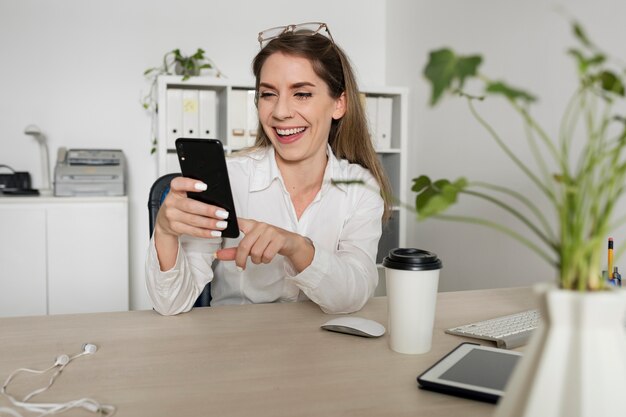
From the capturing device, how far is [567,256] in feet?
1.40

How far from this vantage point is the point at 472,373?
0.84 meters

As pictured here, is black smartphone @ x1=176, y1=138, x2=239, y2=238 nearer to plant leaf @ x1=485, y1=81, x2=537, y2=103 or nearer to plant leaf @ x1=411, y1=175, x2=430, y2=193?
plant leaf @ x1=411, y1=175, x2=430, y2=193

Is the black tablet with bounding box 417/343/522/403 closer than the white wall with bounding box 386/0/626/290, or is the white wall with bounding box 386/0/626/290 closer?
the black tablet with bounding box 417/343/522/403

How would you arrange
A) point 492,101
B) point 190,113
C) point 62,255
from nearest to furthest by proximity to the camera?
point 492,101
point 62,255
point 190,113

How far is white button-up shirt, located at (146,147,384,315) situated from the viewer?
A: 1276mm

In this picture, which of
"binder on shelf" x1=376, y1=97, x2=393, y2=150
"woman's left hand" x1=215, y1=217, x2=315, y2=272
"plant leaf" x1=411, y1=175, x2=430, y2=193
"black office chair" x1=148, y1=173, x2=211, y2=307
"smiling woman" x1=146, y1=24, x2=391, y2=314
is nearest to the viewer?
"plant leaf" x1=411, y1=175, x2=430, y2=193

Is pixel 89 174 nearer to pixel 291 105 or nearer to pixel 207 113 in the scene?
pixel 207 113

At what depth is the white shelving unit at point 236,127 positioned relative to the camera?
9.68ft

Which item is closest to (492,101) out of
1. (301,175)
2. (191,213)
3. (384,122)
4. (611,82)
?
(384,122)

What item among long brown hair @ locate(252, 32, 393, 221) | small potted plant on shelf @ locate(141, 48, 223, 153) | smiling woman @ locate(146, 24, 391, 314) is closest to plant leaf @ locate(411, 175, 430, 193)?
smiling woman @ locate(146, 24, 391, 314)

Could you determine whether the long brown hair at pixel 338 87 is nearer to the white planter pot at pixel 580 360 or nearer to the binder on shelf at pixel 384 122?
the white planter pot at pixel 580 360

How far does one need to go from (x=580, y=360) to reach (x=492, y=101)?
2.26 metres

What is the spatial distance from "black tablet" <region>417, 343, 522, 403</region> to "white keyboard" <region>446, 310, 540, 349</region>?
0.30 ft

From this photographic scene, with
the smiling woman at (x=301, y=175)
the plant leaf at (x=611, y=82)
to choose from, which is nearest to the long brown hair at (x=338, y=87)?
the smiling woman at (x=301, y=175)
